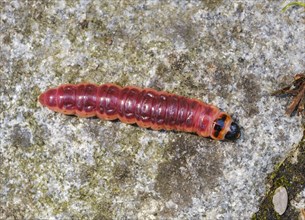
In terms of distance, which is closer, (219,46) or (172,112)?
(172,112)

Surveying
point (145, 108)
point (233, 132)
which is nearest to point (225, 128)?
point (233, 132)

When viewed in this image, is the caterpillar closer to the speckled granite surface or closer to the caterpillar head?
the caterpillar head

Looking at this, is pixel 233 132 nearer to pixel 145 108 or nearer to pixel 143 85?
pixel 145 108

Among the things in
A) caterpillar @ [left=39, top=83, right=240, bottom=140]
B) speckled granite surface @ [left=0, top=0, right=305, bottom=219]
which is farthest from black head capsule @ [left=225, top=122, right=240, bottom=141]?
speckled granite surface @ [left=0, top=0, right=305, bottom=219]

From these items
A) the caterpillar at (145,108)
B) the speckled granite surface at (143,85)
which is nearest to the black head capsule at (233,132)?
the caterpillar at (145,108)

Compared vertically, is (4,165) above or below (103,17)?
below

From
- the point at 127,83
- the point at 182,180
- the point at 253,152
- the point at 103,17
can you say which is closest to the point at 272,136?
the point at 253,152

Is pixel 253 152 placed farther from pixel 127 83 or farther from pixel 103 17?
pixel 103 17

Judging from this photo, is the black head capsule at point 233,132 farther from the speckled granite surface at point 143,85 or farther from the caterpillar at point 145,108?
the speckled granite surface at point 143,85
